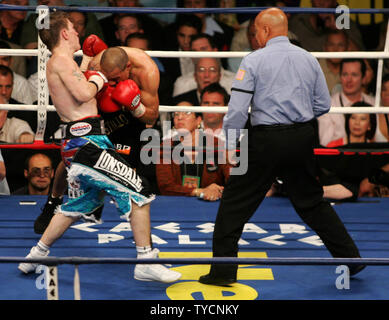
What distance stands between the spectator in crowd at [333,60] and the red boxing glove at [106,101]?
2.09 meters

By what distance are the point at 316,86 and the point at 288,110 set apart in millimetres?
166

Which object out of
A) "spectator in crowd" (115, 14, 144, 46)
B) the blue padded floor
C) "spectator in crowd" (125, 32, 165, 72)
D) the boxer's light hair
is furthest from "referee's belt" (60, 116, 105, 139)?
"spectator in crowd" (115, 14, 144, 46)

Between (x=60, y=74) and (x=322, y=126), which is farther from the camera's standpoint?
(x=322, y=126)

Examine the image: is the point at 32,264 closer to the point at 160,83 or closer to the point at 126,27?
the point at 160,83

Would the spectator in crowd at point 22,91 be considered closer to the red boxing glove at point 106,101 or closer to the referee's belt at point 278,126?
the red boxing glove at point 106,101

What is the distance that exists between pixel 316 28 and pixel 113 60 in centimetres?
228

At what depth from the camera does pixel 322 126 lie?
4.34 m

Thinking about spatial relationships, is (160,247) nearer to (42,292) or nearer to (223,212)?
(223,212)

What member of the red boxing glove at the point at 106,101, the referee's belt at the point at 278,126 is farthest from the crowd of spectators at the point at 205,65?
the referee's belt at the point at 278,126

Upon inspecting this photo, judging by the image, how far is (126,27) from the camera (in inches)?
177

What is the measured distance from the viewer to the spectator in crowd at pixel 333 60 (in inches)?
177

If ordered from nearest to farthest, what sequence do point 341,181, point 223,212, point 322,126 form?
point 223,212 → point 341,181 → point 322,126
